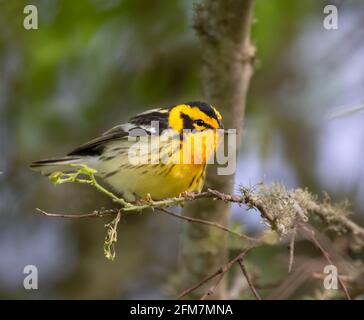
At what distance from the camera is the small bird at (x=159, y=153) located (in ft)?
13.9

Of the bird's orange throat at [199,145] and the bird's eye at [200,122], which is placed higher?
the bird's eye at [200,122]

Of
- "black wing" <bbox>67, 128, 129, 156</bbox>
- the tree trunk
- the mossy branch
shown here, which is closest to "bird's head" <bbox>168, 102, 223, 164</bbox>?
the tree trunk

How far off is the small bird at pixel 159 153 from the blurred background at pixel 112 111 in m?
1.05

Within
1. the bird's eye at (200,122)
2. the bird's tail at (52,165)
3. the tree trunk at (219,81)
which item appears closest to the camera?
the tree trunk at (219,81)

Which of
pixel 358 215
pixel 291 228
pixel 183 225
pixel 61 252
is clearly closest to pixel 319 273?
pixel 291 228

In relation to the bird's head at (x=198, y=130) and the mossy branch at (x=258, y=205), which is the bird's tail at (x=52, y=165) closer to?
the bird's head at (x=198, y=130)

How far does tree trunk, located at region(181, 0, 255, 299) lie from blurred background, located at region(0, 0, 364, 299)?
1054 millimetres

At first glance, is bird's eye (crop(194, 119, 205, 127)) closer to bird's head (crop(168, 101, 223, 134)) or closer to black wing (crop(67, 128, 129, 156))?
bird's head (crop(168, 101, 223, 134))

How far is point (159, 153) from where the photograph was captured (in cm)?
422

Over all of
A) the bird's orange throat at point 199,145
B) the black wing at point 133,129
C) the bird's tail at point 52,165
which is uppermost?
the black wing at point 133,129

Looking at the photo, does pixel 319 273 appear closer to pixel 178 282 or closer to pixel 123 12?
pixel 178 282

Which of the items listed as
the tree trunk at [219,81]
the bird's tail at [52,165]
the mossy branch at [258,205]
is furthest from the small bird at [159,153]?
the mossy branch at [258,205]

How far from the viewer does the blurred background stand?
223 inches

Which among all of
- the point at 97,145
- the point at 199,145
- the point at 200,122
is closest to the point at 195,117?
the point at 200,122
